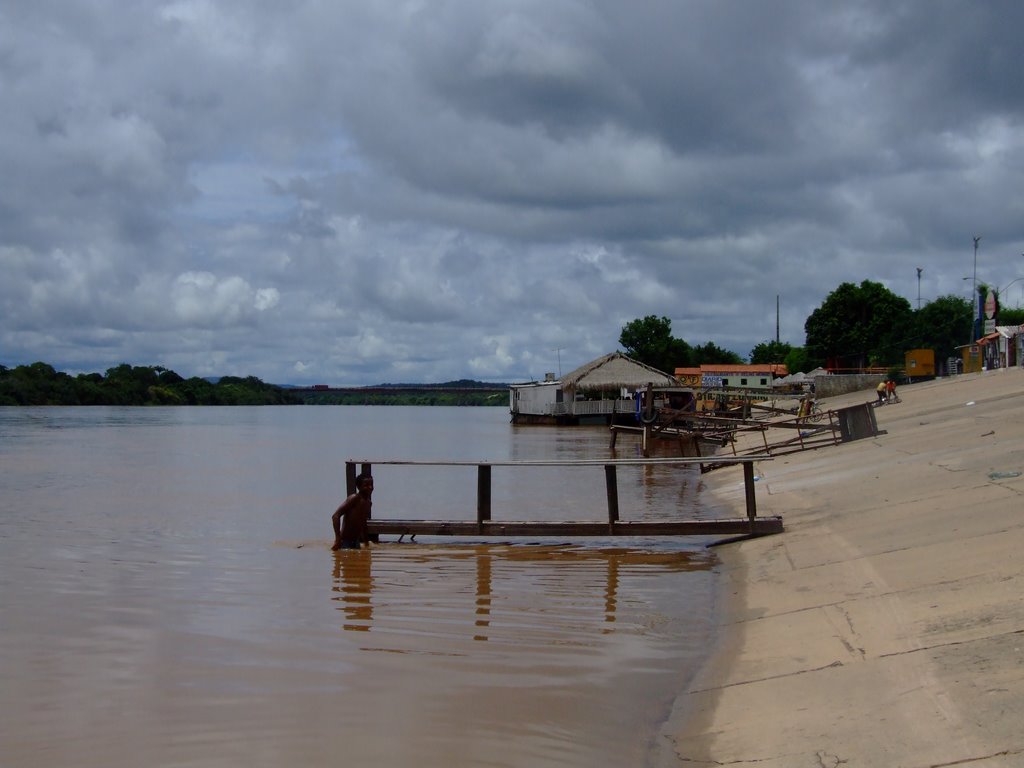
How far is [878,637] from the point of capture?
23.6ft

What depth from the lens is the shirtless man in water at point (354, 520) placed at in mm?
14359

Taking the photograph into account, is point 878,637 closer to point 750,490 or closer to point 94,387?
point 750,490

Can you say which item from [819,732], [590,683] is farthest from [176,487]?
[819,732]

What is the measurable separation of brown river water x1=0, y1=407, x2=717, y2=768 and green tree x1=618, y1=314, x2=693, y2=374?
309 ft

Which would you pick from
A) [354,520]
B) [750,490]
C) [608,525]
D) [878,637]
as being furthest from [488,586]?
[878,637]

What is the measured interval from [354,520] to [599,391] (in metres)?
62.3

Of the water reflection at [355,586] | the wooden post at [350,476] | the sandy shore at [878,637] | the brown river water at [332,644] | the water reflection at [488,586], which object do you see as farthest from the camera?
the wooden post at [350,476]

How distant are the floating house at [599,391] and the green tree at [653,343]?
106 feet

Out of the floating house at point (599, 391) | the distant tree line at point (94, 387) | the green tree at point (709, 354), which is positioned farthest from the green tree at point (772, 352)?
the distant tree line at point (94, 387)

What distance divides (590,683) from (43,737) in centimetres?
386

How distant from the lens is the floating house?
72.0 meters

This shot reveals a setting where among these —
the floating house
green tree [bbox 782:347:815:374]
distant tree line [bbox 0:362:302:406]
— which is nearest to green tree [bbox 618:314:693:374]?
green tree [bbox 782:347:815:374]

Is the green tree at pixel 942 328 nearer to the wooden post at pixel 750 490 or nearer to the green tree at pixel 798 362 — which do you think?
the green tree at pixel 798 362

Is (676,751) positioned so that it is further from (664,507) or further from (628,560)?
(664,507)
